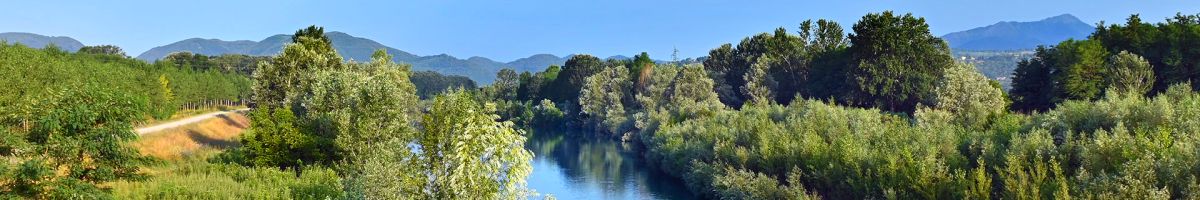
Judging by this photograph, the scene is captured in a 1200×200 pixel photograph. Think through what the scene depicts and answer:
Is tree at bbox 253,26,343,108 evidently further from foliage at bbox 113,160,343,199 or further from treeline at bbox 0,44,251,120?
foliage at bbox 113,160,343,199

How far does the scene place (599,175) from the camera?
76500 mm

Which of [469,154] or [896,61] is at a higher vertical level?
[896,61]

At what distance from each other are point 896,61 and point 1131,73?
20.6 meters

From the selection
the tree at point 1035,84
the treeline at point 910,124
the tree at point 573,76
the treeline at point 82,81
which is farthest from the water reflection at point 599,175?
the tree at point 573,76

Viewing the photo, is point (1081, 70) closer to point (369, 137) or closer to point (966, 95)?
point (966, 95)

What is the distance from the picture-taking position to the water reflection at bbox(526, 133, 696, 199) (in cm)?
6384

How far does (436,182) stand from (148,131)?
5916 cm

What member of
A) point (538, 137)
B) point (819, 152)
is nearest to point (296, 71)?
point (819, 152)

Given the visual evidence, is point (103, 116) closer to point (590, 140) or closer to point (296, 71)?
point (296, 71)

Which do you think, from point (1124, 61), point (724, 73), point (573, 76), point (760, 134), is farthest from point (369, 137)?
point (573, 76)

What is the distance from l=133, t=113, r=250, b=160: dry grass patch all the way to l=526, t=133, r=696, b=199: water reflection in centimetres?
2836

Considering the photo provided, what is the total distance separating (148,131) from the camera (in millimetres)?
66188

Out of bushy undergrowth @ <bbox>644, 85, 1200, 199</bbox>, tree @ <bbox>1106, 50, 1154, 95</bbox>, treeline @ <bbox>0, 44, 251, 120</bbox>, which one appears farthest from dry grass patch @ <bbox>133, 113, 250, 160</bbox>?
tree @ <bbox>1106, 50, 1154, 95</bbox>

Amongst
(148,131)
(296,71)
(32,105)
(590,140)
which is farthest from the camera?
(590,140)
